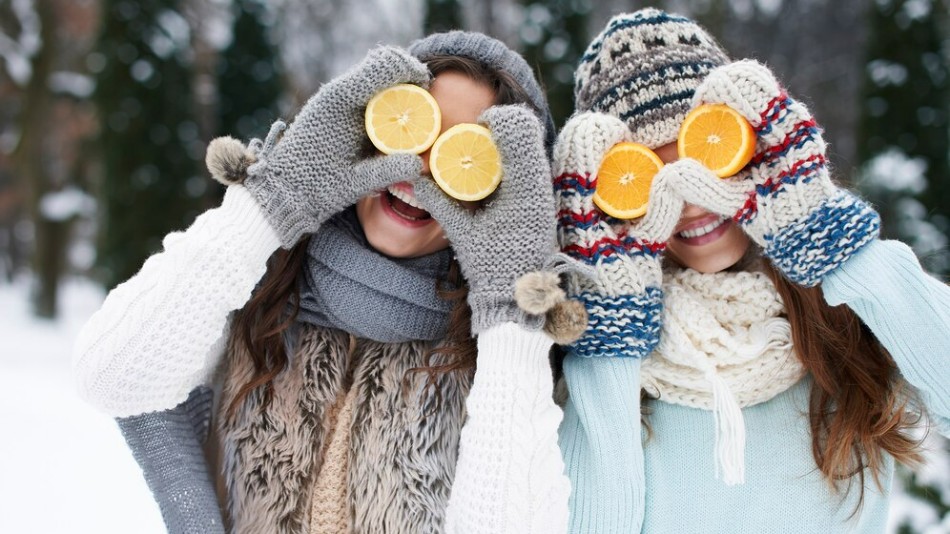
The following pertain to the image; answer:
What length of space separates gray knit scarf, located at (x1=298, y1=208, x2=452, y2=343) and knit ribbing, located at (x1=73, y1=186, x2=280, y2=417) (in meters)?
0.21

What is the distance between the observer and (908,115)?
7.25m

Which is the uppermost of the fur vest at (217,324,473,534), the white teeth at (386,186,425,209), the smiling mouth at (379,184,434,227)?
the white teeth at (386,186,425,209)

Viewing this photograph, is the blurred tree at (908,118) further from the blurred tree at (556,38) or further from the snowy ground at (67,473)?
the blurred tree at (556,38)

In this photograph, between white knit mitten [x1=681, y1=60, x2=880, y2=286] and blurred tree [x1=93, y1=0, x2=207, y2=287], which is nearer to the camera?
white knit mitten [x1=681, y1=60, x2=880, y2=286]

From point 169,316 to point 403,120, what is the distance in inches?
28.4

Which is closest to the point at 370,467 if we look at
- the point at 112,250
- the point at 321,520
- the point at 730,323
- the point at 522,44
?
the point at 321,520

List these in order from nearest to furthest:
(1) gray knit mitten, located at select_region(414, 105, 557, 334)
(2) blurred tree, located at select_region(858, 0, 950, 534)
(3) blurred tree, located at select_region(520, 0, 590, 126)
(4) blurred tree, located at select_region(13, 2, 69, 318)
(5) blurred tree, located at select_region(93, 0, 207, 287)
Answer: (1) gray knit mitten, located at select_region(414, 105, 557, 334)
(2) blurred tree, located at select_region(858, 0, 950, 534)
(3) blurred tree, located at select_region(520, 0, 590, 126)
(5) blurred tree, located at select_region(93, 0, 207, 287)
(4) blurred tree, located at select_region(13, 2, 69, 318)

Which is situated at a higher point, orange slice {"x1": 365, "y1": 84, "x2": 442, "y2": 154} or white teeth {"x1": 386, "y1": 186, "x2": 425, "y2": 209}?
orange slice {"x1": 365, "y1": 84, "x2": 442, "y2": 154}

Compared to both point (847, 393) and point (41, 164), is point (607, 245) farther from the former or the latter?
point (41, 164)

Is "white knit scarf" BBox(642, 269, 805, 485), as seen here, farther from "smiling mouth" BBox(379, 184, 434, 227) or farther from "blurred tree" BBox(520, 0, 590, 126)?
"blurred tree" BBox(520, 0, 590, 126)

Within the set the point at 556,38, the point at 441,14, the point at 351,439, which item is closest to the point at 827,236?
the point at 351,439

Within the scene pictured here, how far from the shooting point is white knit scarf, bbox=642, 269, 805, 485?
1691 millimetres

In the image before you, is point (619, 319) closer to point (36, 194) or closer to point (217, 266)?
point (217, 266)

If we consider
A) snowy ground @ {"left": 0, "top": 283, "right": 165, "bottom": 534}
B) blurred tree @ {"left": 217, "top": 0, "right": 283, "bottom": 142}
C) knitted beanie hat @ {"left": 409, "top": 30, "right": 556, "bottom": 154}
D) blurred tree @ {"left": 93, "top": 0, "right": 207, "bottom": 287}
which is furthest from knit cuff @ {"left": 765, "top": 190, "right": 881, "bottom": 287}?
blurred tree @ {"left": 217, "top": 0, "right": 283, "bottom": 142}
